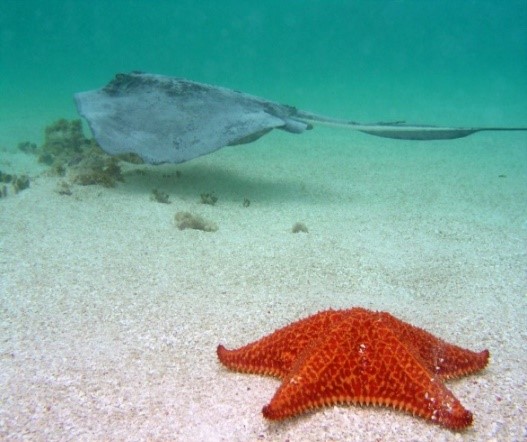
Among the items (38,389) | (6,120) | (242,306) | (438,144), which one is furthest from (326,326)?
(6,120)

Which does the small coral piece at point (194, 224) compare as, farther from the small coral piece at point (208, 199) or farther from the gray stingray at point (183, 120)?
the small coral piece at point (208, 199)

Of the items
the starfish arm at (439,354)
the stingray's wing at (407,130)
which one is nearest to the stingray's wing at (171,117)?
the stingray's wing at (407,130)

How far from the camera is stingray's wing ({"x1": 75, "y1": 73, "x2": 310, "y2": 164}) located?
244 inches

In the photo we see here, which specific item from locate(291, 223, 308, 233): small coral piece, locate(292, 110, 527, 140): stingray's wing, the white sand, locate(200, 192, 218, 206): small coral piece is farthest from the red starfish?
locate(200, 192, 218, 206): small coral piece

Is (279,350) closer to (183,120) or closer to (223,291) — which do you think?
(223,291)

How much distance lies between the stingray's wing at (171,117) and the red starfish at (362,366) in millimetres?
4063

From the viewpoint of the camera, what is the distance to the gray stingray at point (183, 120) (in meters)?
6.19

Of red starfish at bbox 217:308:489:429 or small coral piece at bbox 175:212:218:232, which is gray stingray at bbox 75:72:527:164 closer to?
small coral piece at bbox 175:212:218:232

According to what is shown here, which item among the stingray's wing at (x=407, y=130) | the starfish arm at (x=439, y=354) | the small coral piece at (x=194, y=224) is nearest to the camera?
the starfish arm at (x=439, y=354)

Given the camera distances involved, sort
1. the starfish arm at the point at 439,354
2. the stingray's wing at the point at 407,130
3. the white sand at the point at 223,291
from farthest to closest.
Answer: the stingray's wing at the point at 407,130
the starfish arm at the point at 439,354
the white sand at the point at 223,291

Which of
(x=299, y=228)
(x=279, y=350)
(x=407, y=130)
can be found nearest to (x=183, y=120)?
(x=299, y=228)

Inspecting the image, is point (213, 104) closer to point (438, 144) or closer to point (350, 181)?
point (350, 181)

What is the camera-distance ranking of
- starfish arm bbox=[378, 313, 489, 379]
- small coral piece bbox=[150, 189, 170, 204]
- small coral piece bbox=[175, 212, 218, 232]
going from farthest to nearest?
small coral piece bbox=[150, 189, 170, 204] → small coral piece bbox=[175, 212, 218, 232] → starfish arm bbox=[378, 313, 489, 379]

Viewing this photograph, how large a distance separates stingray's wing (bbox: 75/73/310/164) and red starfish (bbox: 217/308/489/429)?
406 centimetres
